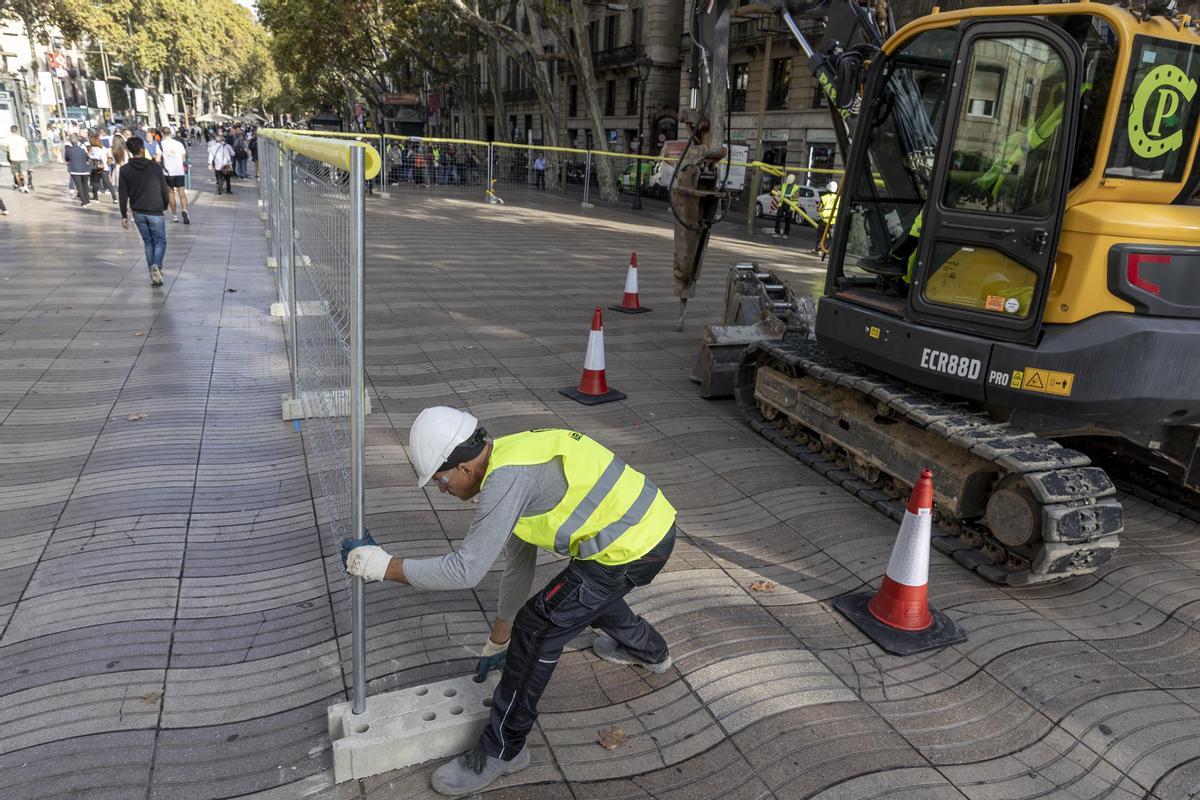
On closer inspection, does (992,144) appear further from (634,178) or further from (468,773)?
(634,178)

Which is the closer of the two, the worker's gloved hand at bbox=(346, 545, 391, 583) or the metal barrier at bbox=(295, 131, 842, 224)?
the worker's gloved hand at bbox=(346, 545, 391, 583)

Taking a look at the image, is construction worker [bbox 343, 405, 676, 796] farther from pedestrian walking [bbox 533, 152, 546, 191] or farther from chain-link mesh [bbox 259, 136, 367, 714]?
pedestrian walking [bbox 533, 152, 546, 191]

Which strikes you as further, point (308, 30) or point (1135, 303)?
point (308, 30)

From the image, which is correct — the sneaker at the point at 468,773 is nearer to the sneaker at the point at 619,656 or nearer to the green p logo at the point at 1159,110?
the sneaker at the point at 619,656

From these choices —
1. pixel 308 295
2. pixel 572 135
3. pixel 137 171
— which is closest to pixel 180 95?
pixel 572 135

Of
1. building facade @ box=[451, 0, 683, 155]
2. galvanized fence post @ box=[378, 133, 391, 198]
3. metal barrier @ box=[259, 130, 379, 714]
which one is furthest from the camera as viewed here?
building facade @ box=[451, 0, 683, 155]

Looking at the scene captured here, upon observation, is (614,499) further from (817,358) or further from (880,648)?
(817,358)

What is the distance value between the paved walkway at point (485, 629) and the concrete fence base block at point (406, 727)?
89 mm

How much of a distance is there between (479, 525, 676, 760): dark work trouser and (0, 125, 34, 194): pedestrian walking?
22.9 metres

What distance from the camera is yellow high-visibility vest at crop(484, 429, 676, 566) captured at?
2.70 meters

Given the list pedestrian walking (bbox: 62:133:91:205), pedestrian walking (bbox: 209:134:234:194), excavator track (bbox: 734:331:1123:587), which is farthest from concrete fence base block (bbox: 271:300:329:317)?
pedestrian walking (bbox: 209:134:234:194)

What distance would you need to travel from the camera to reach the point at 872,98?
5469 millimetres

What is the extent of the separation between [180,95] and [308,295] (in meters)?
85.8

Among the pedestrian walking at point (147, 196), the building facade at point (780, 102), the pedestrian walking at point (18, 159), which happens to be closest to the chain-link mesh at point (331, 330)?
the pedestrian walking at point (147, 196)
